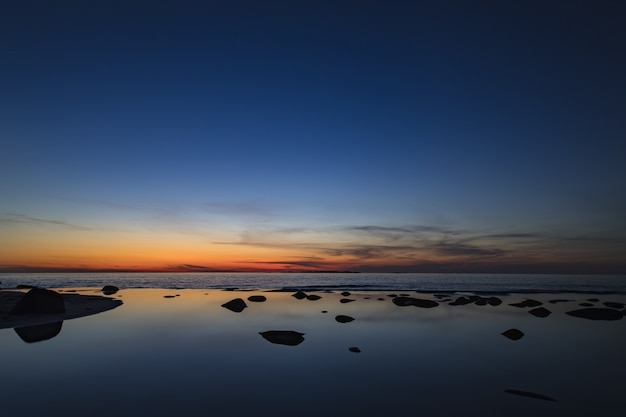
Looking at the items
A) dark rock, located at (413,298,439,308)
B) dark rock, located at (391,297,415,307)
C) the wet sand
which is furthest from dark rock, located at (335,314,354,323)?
dark rock, located at (413,298,439,308)

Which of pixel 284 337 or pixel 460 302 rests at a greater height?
pixel 460 302

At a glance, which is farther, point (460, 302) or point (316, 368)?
point (460, 302)

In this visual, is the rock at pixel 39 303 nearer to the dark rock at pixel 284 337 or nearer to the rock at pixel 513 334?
the dark rock at pixel 284 337

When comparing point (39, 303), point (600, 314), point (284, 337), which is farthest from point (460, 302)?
point (39, 303)

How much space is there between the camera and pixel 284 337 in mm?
23125

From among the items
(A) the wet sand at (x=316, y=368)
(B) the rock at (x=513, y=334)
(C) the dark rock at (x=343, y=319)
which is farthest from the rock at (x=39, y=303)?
(B) the rock at (x=513, y=334)

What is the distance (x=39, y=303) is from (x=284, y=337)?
2343 cm

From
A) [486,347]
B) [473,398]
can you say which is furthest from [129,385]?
[486,347]

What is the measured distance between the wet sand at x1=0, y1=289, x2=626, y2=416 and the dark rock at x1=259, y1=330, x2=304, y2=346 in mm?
79

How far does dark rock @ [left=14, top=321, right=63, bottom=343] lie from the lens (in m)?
21.1

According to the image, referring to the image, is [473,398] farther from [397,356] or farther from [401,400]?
[397,356]

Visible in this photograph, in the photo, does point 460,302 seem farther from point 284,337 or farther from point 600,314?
point 284,337

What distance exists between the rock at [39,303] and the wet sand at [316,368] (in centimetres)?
382

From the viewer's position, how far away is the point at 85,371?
14.9m
